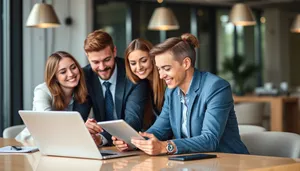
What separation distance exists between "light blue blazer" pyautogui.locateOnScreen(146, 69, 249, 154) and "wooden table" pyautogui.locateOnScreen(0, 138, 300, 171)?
172mm

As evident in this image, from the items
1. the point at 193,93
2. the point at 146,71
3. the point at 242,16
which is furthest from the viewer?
the point at 242,16

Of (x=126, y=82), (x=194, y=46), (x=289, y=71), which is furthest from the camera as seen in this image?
(x=289, y=71)

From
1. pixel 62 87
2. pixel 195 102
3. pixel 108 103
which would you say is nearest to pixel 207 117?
pixel 195 102

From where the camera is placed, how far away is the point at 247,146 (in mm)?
3844

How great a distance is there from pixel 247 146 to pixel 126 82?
914 mm

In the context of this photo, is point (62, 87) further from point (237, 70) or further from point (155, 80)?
point (237, 70)

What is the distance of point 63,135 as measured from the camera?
10.8 ft

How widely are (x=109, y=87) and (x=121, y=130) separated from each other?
893 millimetres

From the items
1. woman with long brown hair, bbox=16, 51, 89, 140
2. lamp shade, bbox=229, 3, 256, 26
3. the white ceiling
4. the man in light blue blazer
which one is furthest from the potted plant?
the man in light blue blazer

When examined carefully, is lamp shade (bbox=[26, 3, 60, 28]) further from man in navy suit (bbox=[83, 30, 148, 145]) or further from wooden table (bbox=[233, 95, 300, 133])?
wooden table (bbox=[233, 95, 300, 133])

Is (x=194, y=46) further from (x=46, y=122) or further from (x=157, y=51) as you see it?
(x=46, y=122)

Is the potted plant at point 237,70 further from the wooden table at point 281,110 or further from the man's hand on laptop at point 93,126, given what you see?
the man's hand on laptop at point 93,126

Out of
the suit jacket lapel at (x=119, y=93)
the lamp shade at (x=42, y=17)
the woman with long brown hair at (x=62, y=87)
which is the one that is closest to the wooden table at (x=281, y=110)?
the lamp shade at (x=42, y=17)

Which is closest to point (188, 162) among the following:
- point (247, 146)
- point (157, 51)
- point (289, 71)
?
point (157, 51)
